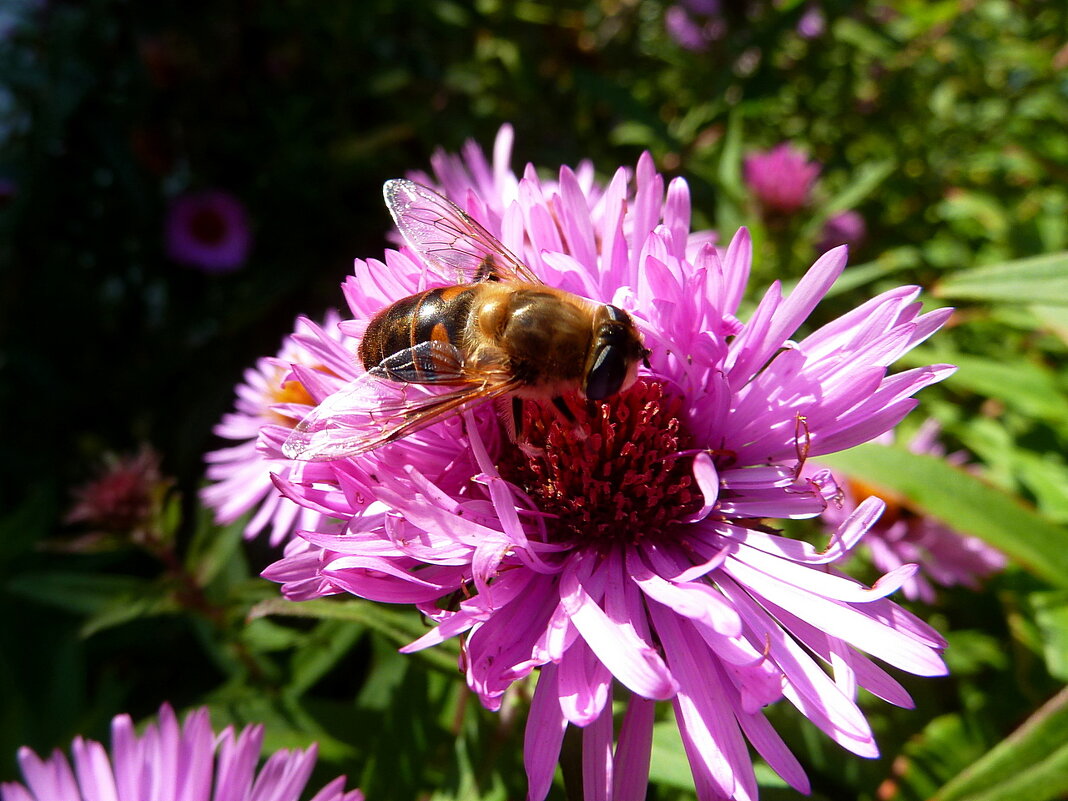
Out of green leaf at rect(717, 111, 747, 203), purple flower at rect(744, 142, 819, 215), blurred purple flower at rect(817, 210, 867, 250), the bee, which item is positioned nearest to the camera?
the bee

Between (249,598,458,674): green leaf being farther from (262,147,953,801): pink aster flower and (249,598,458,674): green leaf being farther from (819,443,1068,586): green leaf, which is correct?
(819,443,1068,586): green leaf

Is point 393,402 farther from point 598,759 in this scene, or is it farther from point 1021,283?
point 1021,283

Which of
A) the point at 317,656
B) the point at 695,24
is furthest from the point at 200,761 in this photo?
the point at 695,24

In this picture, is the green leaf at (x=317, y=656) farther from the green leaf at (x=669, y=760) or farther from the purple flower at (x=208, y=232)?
the purple flower at (x=208, y=232)

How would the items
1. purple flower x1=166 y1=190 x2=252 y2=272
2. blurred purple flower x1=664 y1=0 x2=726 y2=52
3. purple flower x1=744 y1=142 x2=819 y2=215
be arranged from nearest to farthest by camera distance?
purple flower x1=744 y1=142 x2=819 y2=215 → blurred purple flower x1=664 y1=0 x2=726 y2=52 → purple flower x1=166 y1=190 x2=252 y2=272

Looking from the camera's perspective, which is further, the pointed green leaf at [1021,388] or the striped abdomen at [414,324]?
the pointed green leaf at [1021,388]

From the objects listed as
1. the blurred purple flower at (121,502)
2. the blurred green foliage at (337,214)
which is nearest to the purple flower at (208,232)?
the blurred green foliage at (337,214)

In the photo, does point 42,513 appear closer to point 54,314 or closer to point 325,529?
point 54,314

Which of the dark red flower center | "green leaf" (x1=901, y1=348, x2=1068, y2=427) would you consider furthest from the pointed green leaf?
the dark red flower center
